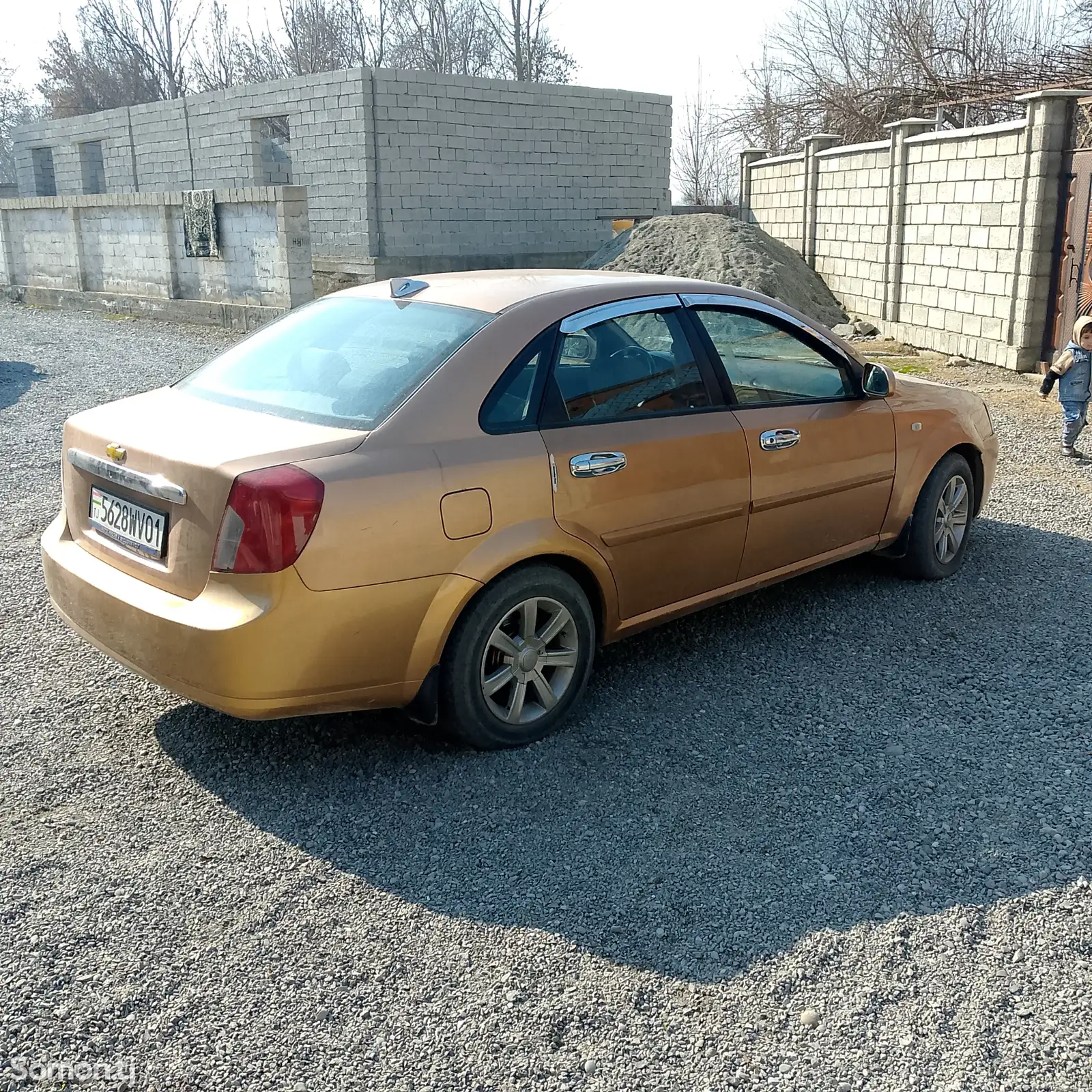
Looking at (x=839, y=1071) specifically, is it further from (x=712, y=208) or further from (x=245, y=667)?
(x=712, y=208)

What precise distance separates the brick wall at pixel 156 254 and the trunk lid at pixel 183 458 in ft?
45.2

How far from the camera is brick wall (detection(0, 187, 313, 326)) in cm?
1722

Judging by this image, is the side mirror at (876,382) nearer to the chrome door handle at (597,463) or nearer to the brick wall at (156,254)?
the chrome door handle at (597,463)

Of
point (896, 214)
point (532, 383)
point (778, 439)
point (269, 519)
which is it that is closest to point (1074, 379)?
point (778, 439)

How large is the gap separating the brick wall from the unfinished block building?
144 inches

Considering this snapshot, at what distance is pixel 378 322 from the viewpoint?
13.8 feet

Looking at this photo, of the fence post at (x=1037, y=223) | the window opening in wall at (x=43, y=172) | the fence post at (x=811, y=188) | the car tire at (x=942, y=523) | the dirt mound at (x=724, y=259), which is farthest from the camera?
the window opening in wall at (x=43, y=172)

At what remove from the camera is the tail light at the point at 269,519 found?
10.9 ft

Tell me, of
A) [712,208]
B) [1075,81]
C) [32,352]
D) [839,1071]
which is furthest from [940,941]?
[712,208]

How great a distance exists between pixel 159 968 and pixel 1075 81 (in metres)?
18.4

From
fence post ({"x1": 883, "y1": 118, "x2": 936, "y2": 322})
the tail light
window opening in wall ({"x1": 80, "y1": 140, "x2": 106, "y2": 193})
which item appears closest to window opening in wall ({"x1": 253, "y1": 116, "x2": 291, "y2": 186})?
window opening in wall ({"x1": 80, "y1": 140, "x2": 106, "y2": 193})

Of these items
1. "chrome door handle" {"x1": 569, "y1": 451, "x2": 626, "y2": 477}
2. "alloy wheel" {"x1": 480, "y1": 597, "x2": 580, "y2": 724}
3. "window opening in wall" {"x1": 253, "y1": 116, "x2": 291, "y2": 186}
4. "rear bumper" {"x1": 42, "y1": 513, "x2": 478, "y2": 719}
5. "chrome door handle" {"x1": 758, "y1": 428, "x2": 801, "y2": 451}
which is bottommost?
"alloy wheel" {"x1": 480, "y1": 597, "x2": 580, "y2": 724}

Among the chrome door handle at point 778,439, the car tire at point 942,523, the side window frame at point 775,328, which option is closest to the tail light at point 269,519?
the side window frame at point 775,328

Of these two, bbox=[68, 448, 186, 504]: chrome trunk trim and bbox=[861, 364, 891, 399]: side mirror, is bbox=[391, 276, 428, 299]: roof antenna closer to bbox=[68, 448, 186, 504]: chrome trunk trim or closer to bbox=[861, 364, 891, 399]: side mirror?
bbox=[68, 448, 186, 504]: chrome trunk trim
